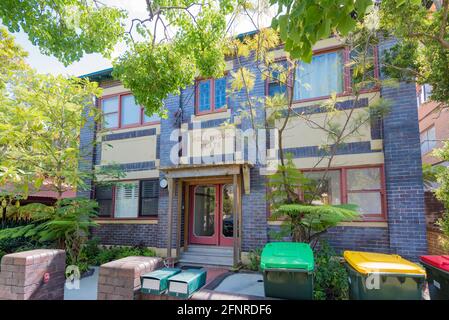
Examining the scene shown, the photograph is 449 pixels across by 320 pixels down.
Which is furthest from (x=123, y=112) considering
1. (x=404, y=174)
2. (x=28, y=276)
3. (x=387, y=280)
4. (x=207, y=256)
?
(x=387, y=280)

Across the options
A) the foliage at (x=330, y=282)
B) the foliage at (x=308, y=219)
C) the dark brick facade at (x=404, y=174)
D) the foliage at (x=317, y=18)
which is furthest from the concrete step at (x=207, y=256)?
the foliage at (x=317, y=18)

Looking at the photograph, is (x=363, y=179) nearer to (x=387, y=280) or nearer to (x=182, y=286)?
(x=387, y=280)

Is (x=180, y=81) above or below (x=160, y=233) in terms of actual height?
above

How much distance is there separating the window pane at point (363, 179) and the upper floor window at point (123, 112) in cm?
748

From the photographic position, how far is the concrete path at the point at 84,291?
6270 millimetres

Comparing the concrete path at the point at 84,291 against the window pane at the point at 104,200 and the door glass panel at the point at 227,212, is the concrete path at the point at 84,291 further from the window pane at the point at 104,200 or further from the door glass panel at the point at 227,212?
the door glass panel at the point at 227,212

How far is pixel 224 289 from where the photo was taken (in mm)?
6746

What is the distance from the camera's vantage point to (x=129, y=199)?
11.2 metres

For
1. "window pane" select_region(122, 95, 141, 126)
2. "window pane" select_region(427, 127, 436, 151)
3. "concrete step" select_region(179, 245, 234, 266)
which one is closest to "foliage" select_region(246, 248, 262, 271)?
"concrete step" select_region(179, 245, 234, 266)

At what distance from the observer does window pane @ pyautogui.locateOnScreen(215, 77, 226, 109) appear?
10.3 m
